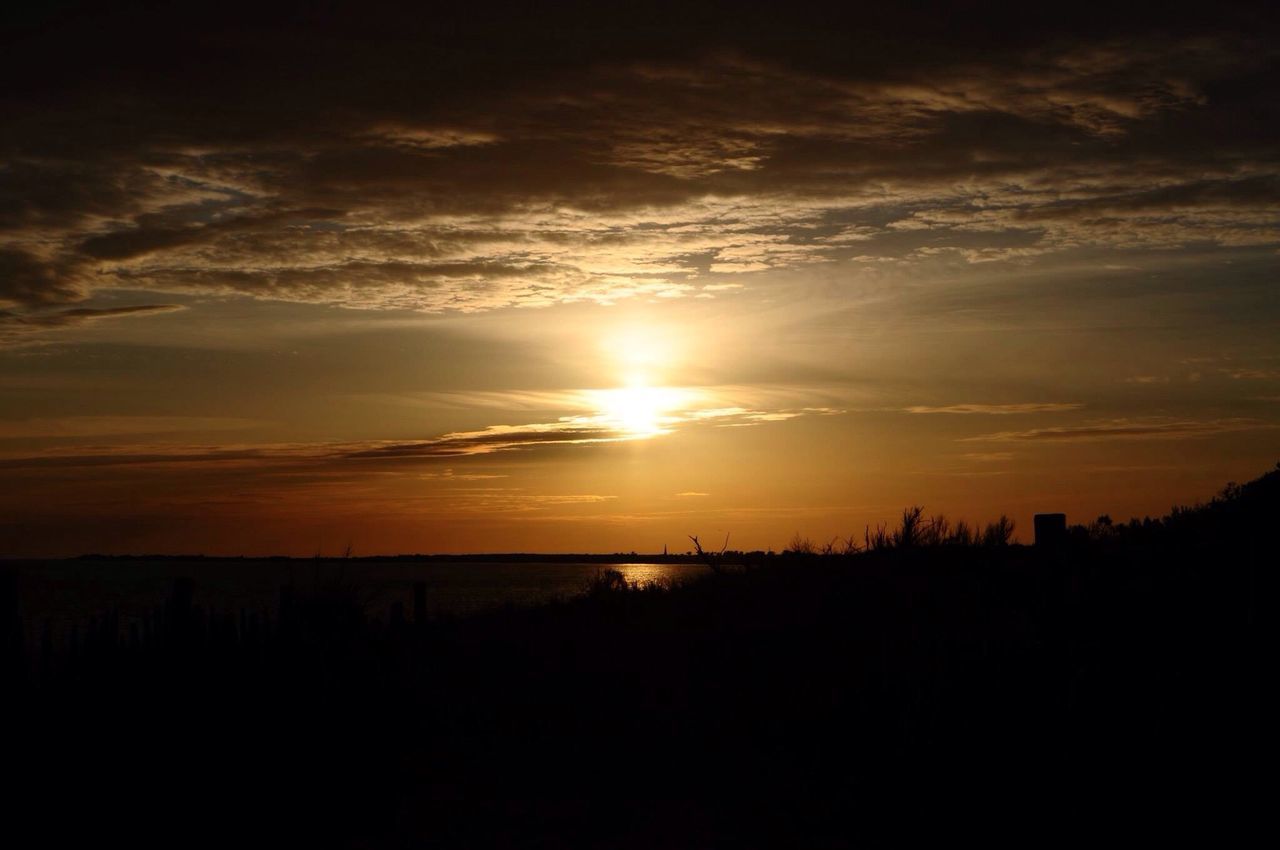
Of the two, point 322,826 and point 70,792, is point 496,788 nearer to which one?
point 322,826

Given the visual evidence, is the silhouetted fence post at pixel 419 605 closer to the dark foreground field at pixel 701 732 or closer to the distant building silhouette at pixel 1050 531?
the dark foreground field at pixel 701 732

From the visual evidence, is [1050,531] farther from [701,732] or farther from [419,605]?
[419,605]

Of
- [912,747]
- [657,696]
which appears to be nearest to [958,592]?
[657,696]

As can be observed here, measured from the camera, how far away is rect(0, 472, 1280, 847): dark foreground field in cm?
821

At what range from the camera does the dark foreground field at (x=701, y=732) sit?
821 cm

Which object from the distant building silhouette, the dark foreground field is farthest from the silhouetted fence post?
the distant building silhouette

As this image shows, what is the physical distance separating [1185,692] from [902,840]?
321 cm

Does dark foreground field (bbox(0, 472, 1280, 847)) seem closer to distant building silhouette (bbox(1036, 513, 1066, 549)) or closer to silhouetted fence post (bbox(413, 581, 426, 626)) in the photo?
distant building silhouette (bbox(1036, 513, 1066, 549))

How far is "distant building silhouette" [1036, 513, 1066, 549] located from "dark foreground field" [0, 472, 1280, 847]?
0.11 metres

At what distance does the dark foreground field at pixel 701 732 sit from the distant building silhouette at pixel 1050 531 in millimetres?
108

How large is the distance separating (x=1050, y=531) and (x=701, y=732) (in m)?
5.39

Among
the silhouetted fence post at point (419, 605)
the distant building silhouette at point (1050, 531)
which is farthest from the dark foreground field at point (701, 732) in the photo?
the silhouetted fence post at point (419, 605)

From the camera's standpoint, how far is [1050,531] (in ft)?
46.3

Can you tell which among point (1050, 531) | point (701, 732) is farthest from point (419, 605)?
point (1050, 531)
